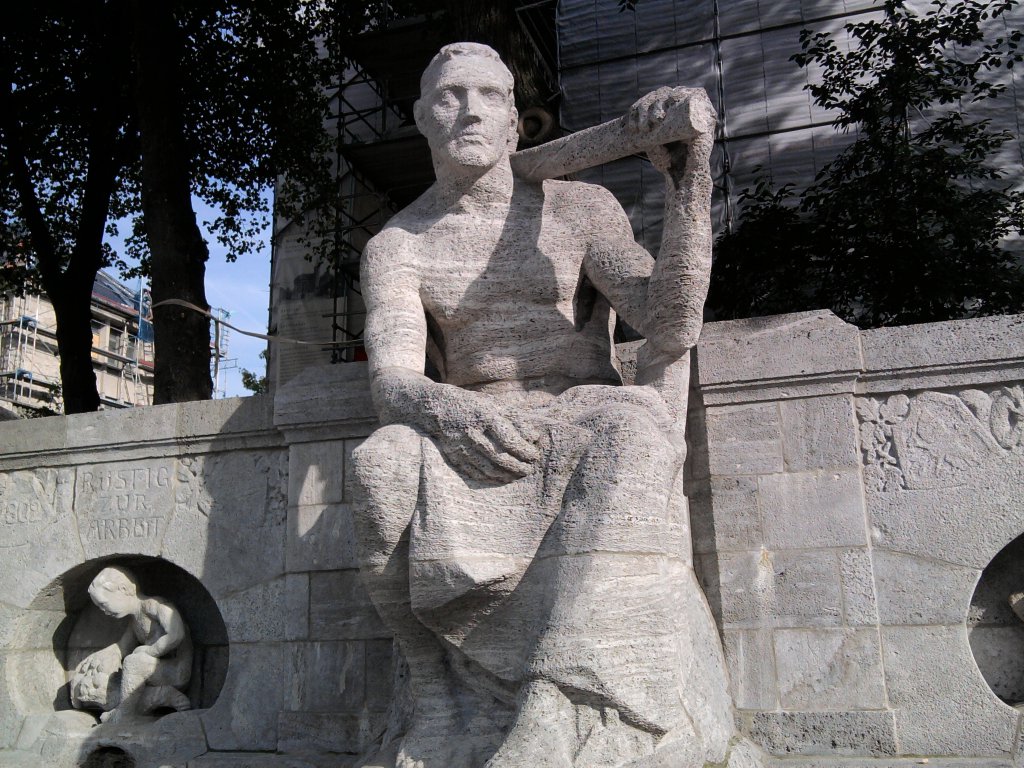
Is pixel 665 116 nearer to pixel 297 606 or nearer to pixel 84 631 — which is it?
pixel 297 606

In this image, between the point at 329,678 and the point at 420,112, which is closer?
the point at 420,112

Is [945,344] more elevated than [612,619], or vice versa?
[945,344]

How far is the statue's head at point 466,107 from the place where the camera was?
Answer: 14.1 feet

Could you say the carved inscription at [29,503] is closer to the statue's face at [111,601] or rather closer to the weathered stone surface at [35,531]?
the weathered stone surface at [35,531]

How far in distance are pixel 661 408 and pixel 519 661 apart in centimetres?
103

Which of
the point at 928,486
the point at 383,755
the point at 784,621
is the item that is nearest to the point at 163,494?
the point at 383,755

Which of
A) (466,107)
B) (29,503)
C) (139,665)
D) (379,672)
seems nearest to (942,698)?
(379,672)

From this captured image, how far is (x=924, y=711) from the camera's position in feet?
13.4

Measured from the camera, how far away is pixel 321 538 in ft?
16.4

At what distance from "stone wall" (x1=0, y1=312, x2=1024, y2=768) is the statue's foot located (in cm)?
107

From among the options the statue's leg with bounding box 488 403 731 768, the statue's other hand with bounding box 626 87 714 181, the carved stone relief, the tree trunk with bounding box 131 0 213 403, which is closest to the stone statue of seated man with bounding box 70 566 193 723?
the statue's leg with bounding box 488 403 731 768

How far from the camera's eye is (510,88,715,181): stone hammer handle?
381 centimetres

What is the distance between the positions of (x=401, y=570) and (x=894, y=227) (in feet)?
22.9

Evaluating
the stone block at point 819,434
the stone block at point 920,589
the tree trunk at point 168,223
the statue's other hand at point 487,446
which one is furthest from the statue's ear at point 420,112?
the tree trunk at point 168,223
